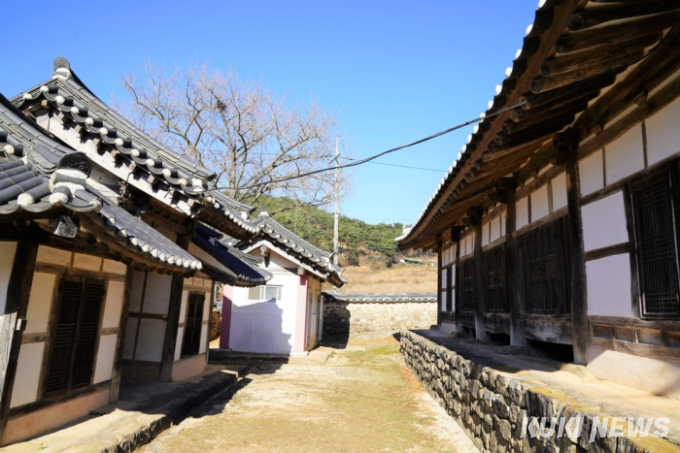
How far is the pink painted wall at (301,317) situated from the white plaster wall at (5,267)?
40.3 ft

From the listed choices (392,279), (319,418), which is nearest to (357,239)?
(392,279)

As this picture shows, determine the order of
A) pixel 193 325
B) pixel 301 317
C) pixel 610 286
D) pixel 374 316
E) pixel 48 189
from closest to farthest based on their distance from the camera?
pixel 48 189 → pixel 610 286 → pixel 193 325 → pixel 301 317 → pixel 374 316

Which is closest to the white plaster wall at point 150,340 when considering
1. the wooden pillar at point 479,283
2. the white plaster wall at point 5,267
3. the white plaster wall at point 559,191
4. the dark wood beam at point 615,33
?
the white plaster wall at point 5,267

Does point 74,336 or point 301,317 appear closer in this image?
point 74,336

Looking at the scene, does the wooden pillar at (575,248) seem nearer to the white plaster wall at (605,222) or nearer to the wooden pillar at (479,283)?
the white plaster wall at (605,222)

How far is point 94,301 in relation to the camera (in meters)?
6.35

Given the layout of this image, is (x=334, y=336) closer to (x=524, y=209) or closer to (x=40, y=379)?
(x=524, y=209)

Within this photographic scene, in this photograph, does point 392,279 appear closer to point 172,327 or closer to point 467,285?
point 467,285

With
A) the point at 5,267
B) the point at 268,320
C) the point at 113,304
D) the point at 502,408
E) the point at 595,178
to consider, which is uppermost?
the point at 595,178

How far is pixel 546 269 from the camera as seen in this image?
6820 millimetres

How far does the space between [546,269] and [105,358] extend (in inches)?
266

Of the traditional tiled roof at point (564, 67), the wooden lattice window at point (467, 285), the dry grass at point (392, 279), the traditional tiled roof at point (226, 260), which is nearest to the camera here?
the traditional tiled roof at point (564, 67)

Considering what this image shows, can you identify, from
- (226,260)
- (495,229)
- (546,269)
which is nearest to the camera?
(546,269)

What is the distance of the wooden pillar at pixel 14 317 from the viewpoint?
15.4 ft
